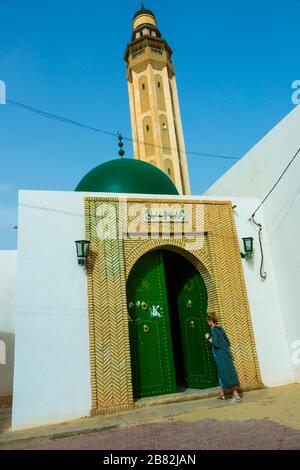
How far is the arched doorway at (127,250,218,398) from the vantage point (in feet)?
22.0

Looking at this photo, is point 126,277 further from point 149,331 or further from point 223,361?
point 223,361

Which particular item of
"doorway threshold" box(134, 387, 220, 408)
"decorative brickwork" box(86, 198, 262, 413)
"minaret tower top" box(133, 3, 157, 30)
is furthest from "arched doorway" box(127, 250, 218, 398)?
"minaret tower top" box(133, 3, 157, 30)

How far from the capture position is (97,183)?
8.27 metres

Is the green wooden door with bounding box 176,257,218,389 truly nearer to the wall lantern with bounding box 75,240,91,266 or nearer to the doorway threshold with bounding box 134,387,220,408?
the doorway threshold with bounding box 134,387,220,408

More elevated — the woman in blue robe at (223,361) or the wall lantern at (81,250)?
the wall lantern at (81,250)

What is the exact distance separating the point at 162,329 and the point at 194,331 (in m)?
0.82

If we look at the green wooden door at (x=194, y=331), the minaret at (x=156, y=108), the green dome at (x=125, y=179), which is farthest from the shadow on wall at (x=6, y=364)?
the minaret at (x=156, y=108)

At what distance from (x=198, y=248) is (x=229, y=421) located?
3.50 metres

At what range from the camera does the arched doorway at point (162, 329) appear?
22.0 ft

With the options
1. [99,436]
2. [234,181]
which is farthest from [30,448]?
[234,181]

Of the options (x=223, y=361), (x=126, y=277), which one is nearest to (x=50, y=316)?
(x=126, y=277)

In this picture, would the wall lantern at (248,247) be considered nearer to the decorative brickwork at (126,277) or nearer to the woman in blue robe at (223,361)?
the decorative brickwork at (126,277)

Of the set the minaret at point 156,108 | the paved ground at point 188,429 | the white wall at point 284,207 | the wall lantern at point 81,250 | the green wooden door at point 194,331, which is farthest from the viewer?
the minaret at point 156,108
